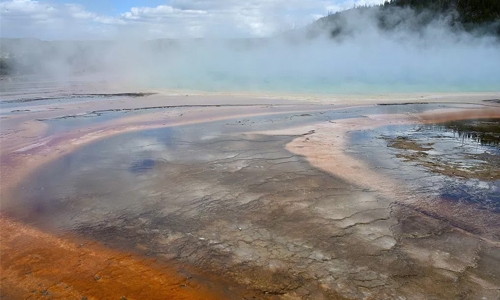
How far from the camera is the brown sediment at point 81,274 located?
8.32ft

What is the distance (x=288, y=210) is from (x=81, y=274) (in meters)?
1.78

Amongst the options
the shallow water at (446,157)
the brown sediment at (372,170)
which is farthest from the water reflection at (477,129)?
the brown sediment at (372,170)

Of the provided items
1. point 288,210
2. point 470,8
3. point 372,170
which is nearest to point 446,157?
point 372,170

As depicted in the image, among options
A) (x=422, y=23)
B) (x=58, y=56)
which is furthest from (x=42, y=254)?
(x=58, y=56)

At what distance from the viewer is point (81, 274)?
2.74 meters

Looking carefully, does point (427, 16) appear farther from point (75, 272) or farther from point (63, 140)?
point (75, 272)

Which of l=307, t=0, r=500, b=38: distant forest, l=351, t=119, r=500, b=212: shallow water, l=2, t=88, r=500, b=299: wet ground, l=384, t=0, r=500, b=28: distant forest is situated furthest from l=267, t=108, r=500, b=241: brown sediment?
l=384, t=0, r=500, b=28: distant forest

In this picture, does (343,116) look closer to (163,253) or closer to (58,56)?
(163,253)

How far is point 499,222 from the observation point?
3453mm

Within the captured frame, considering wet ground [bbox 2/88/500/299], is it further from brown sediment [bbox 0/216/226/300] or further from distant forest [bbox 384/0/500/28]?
distant forest [bbox 384/0/500/28]

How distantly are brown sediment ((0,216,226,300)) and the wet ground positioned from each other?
89 mm

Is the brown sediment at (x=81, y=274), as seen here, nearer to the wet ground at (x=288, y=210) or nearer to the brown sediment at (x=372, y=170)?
the wet ground at (x=288, y=210)

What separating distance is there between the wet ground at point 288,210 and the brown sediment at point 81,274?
0.29 feet

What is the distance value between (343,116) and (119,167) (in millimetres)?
5122
